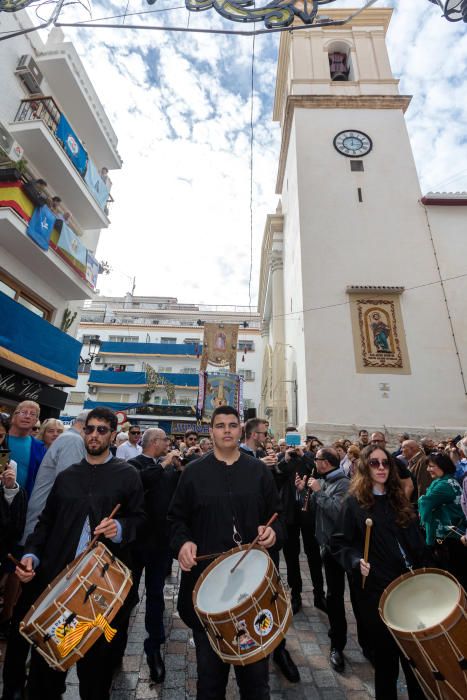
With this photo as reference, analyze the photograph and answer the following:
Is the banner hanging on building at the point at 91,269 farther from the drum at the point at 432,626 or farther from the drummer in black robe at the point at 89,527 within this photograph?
the drum at the point at 432,626

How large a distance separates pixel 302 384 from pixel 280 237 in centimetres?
1432

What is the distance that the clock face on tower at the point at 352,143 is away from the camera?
2023cm

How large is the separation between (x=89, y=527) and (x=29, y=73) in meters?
14.2

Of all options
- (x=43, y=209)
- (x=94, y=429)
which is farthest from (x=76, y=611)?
(x=43, y=209)

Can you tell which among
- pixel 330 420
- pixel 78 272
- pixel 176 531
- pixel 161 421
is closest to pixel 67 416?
pixel 161 421

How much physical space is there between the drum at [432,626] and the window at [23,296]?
1110cm

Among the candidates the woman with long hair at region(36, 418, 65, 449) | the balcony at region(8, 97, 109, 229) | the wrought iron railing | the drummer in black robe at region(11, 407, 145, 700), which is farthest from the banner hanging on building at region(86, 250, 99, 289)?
the drummer in black robe at region(11, 407, 145, 700)

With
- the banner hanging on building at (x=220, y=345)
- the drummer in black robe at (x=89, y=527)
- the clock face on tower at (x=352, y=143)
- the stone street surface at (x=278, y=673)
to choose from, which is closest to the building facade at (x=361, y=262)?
the clock face on tower at (x=352, y=143)

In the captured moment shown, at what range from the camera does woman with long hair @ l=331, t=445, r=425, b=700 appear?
2377 mm

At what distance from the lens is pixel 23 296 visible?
35.3 ft

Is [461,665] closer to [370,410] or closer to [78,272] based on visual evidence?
[78,272]

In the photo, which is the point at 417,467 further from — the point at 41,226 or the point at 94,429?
the point at 41,226

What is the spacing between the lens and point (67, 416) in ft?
106

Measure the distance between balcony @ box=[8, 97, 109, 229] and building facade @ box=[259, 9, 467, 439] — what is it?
10930 mm
